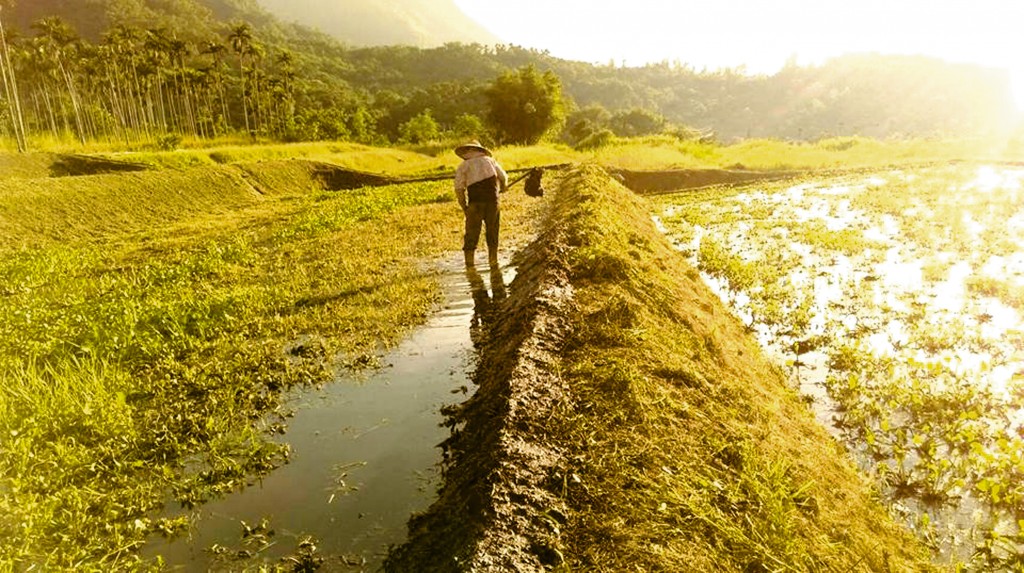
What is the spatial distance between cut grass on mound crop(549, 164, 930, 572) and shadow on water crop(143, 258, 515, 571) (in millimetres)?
1098

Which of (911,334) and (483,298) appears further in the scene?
(483,298)

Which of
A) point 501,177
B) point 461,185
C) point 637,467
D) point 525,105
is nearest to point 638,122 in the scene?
point 525,105

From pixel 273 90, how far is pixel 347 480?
240ft

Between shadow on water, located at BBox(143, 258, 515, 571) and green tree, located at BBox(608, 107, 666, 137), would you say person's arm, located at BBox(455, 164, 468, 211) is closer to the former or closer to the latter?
shadow on water, located at BBox(143, 258, 515, 571)

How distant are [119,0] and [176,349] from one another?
6645 inches

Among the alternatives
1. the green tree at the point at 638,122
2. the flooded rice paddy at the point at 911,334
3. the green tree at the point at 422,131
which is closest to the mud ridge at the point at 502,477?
the flooded rice paddy at the point at 911,334

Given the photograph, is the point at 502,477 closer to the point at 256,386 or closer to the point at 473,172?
the point at 256,386

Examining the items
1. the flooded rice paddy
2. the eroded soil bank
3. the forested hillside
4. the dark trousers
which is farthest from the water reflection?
the forested hillside

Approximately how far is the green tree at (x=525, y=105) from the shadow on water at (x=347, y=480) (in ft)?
149

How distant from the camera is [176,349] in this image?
19.6ft

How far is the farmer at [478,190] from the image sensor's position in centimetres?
958

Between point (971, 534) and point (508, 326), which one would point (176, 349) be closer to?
point (508, 326)

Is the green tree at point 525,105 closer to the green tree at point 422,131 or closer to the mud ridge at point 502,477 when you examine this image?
the green tree at point 422,131

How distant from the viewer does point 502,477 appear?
308 centimetres
